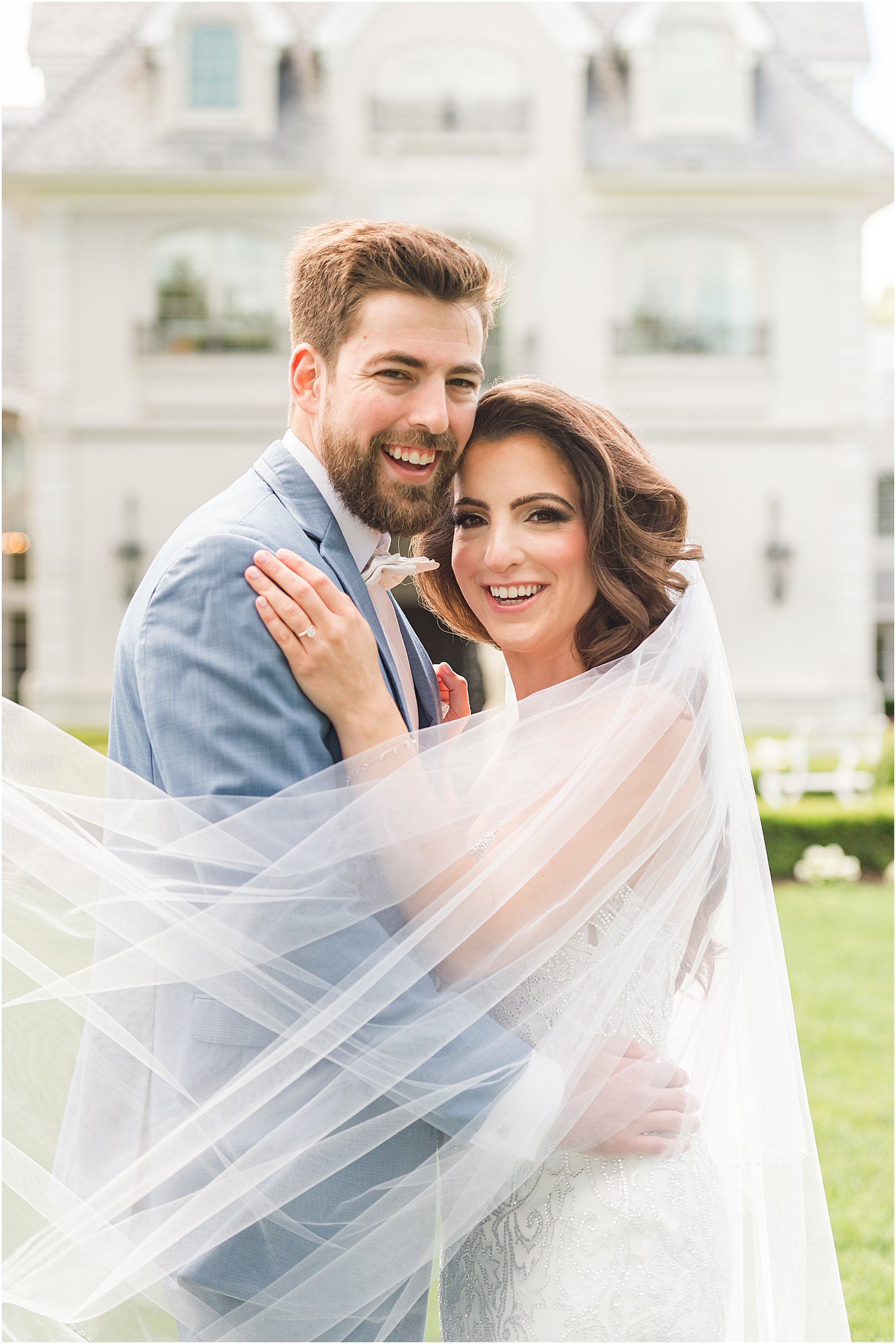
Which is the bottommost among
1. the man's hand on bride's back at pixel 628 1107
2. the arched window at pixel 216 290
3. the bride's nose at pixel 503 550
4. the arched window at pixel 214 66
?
the man's hand on bride's back at pixel 628 1107

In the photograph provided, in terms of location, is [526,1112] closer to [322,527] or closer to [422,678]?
[422,678]

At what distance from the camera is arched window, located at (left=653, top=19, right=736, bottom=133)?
17.0 meters

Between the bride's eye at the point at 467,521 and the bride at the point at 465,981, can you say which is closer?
the bride at the point at 465,981

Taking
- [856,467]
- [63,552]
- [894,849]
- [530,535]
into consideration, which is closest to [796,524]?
[856,467]

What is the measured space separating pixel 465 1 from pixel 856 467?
8537 mm

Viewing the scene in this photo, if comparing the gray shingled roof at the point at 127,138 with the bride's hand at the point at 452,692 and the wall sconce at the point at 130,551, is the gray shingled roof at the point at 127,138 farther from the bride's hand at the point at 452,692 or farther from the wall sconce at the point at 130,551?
the bride's hand at the point at 452,692

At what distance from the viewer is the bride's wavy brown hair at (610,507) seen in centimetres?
250

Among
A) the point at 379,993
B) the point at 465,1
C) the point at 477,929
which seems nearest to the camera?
the point at 379,993

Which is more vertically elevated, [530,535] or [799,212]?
[799,212]

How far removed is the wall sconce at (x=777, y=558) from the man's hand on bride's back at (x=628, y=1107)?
15.7 metres

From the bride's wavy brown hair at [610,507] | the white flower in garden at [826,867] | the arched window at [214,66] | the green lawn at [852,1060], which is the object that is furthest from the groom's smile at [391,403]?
the arched window at [214,66]

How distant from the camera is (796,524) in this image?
17.4 m

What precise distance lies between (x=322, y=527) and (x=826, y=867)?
9693mm

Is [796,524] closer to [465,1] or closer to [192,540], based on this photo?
[465,1]
